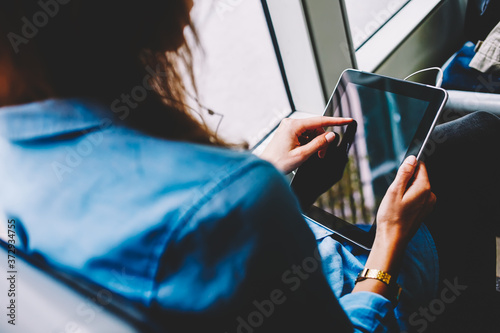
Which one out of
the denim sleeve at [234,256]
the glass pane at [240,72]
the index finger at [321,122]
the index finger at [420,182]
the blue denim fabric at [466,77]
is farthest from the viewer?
the blue denim fabric at [466,77]

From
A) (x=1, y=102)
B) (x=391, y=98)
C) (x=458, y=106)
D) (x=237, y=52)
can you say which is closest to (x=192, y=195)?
(x=1, y=102)

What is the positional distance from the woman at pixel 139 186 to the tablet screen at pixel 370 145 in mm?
374

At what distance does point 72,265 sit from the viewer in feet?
1.07

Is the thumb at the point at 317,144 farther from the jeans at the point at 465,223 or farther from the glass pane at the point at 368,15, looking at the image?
the glass pane at the point at 368,15

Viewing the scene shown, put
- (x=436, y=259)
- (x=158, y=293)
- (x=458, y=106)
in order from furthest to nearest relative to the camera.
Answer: (x=458, y=106), (x=436, y=259), (x=158, y=293)

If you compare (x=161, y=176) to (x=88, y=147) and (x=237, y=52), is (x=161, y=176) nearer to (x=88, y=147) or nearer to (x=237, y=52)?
(x=88, y=147)

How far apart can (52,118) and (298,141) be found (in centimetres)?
63

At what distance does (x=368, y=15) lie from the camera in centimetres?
152

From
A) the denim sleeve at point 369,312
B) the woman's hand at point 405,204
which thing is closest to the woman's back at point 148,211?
the denim sleeve at point 369,312

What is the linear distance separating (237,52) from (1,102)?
914 millimetres

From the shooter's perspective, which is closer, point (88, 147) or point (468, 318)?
point (88, 147)
